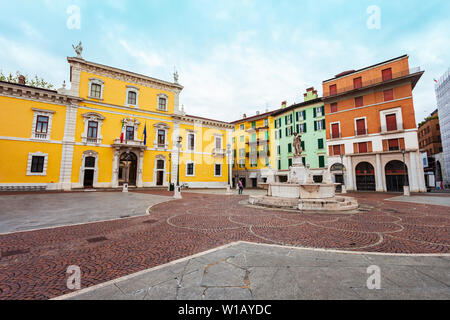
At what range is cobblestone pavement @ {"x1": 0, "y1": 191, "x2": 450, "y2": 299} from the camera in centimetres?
311

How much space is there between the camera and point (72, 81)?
21.7 m

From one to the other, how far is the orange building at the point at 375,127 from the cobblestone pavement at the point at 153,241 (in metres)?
20.1

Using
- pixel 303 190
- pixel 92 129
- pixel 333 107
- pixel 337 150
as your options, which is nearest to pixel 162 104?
pixel 92 129

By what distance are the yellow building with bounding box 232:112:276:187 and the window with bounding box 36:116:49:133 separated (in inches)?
1171

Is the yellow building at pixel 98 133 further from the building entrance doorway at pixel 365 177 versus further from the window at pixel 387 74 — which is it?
the window at pixel 387 74

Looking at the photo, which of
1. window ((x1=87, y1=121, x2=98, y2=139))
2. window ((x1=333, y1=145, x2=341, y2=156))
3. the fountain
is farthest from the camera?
window ((x1=333, y1=145, x2=341, y2=156))

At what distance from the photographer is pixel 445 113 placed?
3391cm

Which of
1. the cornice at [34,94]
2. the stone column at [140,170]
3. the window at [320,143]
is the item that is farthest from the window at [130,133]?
the window at [320,143]

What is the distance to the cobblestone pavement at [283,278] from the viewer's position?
7.89 feet

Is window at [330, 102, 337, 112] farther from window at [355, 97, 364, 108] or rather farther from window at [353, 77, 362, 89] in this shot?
window at [353, 77, 362, 89]

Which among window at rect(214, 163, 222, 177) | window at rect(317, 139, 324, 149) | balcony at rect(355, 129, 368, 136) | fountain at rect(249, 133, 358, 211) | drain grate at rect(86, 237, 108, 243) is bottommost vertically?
drain grate at rect(86, 237, 108, 243)

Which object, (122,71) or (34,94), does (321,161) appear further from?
(34,94)

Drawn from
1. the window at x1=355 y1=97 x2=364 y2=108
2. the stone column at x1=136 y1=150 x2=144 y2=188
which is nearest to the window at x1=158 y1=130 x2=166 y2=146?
the stone column at x1=136 y1=150 x2=144 y2=188

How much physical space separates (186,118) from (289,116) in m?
18.3
